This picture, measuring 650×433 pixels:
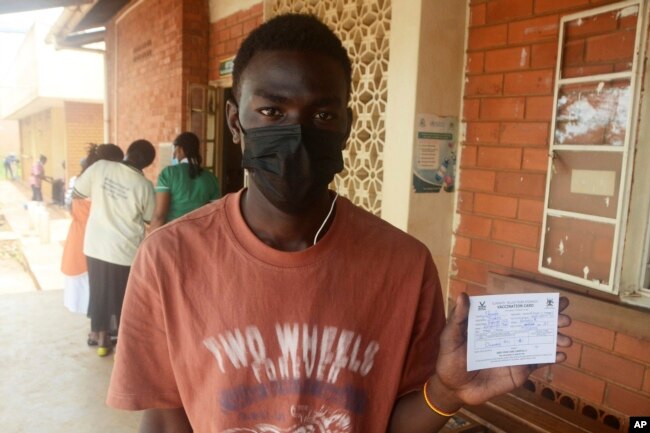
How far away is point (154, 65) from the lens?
6.41 meters

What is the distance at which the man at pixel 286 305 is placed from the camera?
112cm

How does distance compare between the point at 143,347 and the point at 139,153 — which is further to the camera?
the point at 139,153

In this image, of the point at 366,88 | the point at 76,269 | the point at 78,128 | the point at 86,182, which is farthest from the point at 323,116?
the point at 78,128

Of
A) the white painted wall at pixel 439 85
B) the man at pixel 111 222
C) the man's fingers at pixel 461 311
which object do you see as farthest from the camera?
the man at pixel 111 222

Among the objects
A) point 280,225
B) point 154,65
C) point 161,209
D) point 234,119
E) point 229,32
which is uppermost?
point 229,32

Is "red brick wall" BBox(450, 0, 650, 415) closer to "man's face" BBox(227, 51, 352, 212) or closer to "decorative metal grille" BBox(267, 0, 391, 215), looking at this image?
"decorative metal grille" BBox(267, 0, 391, 215)

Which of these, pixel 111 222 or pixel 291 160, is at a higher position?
pixel 291 160

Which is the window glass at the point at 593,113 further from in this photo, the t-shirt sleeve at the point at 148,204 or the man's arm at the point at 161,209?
the t-shirt sleeve at the point at 148,204

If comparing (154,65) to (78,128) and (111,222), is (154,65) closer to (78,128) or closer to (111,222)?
(111,222)

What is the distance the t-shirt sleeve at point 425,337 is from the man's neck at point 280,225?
0.93 feet

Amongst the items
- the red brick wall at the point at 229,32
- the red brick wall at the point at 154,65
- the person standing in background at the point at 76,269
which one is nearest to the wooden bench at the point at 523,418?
the person standing in background at the point at 76,269

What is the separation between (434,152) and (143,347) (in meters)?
1.93

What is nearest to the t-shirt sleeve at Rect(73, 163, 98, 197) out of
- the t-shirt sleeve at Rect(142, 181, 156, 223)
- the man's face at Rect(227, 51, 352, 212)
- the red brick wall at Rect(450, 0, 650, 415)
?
the t-shirt sleeve at Rect(142, 181, 156, 223)

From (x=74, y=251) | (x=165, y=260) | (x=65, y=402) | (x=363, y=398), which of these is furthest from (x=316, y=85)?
(x=74, y=251)
